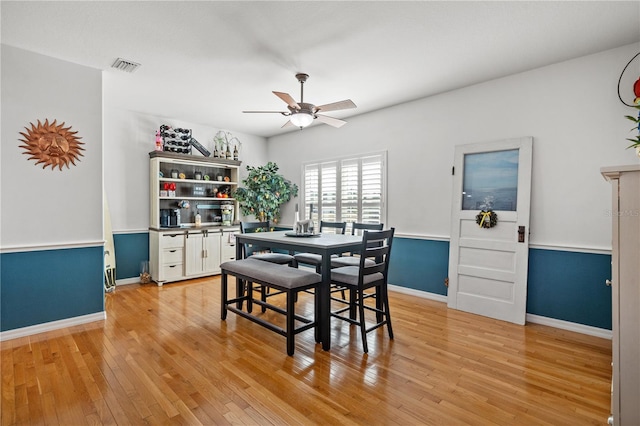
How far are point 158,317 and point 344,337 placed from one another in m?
2.02

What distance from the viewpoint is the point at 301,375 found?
2277 millimetres

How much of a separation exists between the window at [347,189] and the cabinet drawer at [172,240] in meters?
2.11

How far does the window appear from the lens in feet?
15.5

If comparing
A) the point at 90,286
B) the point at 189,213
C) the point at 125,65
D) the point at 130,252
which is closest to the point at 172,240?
the point at 130,252

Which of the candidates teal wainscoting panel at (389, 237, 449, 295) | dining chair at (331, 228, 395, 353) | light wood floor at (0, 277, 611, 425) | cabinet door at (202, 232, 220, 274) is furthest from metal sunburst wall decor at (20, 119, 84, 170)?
A: teal wainscoting panel at (389, 237, 449, 295)

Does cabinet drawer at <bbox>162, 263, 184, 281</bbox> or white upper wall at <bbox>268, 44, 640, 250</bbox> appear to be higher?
white upper wall at <bbox>268, 44, 640, 250</bbox>

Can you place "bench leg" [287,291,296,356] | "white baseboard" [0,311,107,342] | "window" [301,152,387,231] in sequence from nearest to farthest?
"bench leg" [287,291,296,356], "white baseboard" [0,311,107,342], "window" [301,152,387,231]

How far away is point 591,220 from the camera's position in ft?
10.0

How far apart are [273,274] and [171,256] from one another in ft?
9.17

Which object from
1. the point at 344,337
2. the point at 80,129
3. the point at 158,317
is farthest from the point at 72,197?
the point at 344,337

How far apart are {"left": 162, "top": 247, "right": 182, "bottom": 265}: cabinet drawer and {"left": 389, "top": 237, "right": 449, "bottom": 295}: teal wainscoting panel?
10.7ft

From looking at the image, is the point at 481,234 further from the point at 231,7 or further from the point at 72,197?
the point at 72,197

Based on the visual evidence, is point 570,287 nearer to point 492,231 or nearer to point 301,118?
point 492,231

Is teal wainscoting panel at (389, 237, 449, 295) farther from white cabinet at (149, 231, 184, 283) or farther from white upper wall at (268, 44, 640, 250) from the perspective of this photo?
white cabinet at (149, 231, 184, 283)
